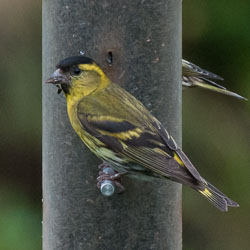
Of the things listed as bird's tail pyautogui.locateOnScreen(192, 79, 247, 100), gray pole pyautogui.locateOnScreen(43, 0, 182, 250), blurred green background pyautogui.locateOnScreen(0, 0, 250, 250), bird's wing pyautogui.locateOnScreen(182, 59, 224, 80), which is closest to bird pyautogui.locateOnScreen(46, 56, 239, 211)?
gray pole pyautogui.locateOnScreen(43, 0, 182, 250)

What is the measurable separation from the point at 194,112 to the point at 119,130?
90.8 inches

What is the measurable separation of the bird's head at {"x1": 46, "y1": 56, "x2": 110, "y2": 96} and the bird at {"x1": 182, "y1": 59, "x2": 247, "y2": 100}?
1.29 metres

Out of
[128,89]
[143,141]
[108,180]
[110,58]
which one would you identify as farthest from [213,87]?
[143,141]

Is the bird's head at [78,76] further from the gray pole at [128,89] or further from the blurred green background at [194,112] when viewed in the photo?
the blurred green background at [194,112]

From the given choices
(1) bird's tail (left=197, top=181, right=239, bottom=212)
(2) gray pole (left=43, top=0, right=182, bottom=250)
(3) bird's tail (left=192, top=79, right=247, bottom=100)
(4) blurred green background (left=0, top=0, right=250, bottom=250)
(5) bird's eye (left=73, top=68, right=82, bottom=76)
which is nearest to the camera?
(1) bird's tail (left=197, top=181, right=239, bottom=212)

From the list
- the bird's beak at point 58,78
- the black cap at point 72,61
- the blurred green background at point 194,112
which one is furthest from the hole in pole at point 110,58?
the blurred green background at point 194,112

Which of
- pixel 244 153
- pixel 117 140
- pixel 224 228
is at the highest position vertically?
pixel 117 140

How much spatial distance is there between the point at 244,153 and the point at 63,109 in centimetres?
216

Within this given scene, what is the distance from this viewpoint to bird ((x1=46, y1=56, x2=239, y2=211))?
28.9 feet

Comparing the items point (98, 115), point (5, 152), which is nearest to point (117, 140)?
point (98, 115)

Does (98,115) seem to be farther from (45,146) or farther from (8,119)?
(8,119)

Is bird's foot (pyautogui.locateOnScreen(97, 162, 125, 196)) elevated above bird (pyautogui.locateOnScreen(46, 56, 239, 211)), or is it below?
below

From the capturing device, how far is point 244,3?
10922mm

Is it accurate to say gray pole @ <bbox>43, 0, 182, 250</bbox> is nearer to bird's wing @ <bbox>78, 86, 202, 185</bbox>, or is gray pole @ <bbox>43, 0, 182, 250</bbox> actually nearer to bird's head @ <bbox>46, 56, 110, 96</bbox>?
bird's head @ <bbox>46, 56, 110, 96</bbox>
